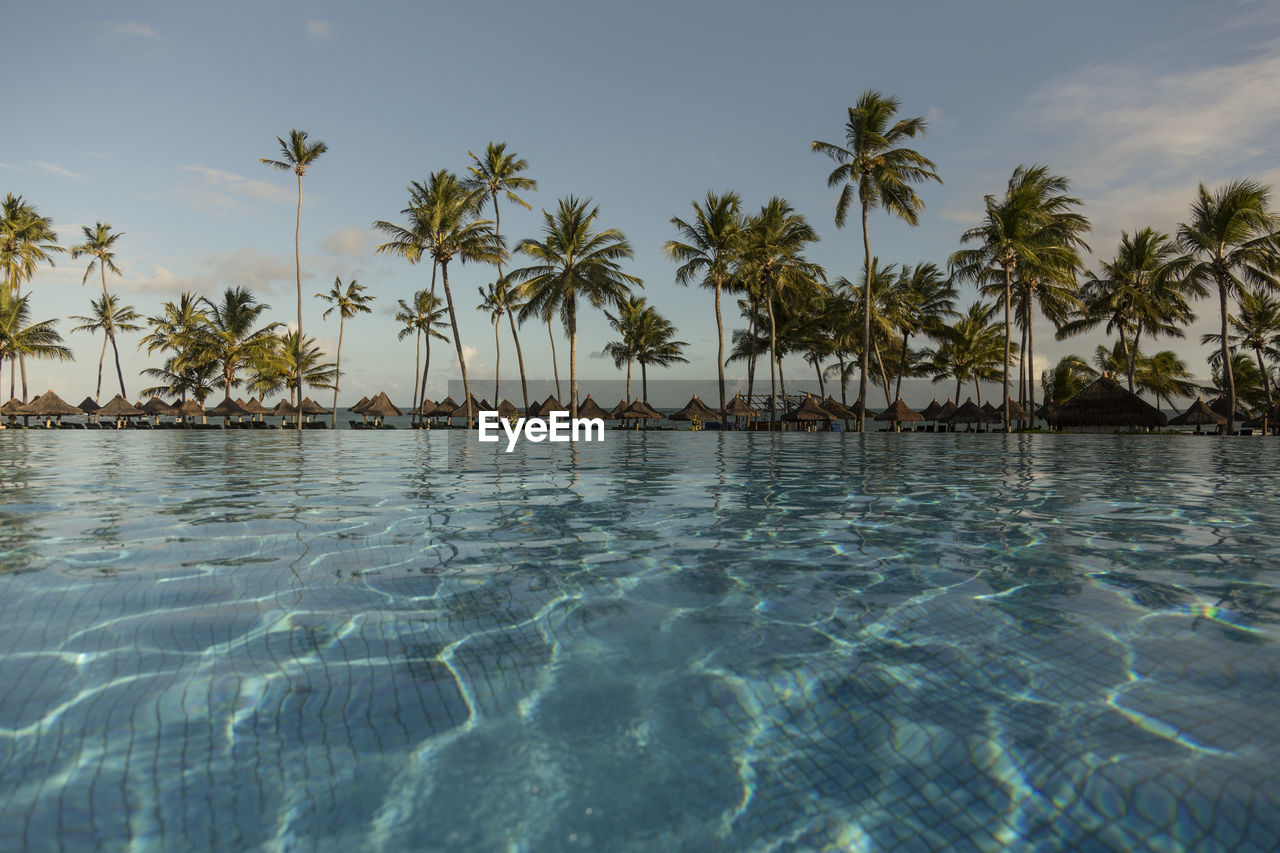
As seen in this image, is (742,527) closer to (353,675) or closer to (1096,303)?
(353,675)

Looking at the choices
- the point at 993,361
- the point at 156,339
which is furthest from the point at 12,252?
the point at 993,361

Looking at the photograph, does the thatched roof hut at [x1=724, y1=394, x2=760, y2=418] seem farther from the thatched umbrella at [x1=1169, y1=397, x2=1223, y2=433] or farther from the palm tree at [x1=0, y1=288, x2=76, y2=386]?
the palm tree at [x1=0, y1=288, x2=76, y2=386]

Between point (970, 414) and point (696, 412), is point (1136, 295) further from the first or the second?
point (696, 412)

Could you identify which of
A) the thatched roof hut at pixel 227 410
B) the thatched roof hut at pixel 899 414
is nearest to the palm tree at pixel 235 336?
the thatched roof hut at pixel 227 410

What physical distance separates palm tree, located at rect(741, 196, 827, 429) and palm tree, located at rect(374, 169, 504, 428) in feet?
38.0

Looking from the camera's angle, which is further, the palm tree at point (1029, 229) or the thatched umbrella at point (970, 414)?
the thatched umbrella at point (970, 414)

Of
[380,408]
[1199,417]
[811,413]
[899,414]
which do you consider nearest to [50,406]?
[380,408]

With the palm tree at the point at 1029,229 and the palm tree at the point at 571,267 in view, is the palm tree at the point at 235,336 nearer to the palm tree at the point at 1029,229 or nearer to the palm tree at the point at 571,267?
the palm tree at the point at 571,267

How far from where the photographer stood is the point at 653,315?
42.4m

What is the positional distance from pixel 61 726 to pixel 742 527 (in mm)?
4200

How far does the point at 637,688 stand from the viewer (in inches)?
89.8

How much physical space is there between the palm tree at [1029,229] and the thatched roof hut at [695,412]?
13.1m

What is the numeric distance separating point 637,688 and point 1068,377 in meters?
46.0

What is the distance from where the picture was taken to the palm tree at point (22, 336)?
3284 centimetres
